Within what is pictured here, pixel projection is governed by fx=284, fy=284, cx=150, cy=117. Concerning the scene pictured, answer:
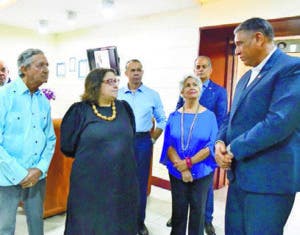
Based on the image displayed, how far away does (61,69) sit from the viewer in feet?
18.6

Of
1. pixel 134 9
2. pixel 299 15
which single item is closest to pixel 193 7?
pixel 134 9

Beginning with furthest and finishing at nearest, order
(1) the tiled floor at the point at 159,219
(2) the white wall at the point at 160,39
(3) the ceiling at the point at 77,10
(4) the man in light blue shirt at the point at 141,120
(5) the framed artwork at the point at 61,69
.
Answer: (5) the framed artwork at the point at 61,69 → (3) the ceiling at the point at 77,10 → (2) the white wall at the point at 160,39 → (1) the tiled floor at the point at 159,219 → (4) the man in light blue shirt at the point at 141,120

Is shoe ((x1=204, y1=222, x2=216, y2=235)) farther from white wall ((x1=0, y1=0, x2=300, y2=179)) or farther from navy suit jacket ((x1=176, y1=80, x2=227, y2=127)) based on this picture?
white wall ((x1=0, y1=0, x2=300, y2=179))

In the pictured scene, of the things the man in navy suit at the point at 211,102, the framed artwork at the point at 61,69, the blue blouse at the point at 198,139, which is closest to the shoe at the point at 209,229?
the man in navy suit at the point at 211,102

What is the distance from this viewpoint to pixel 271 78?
129 centimetres

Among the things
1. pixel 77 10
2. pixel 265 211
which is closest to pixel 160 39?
pixel 77 10

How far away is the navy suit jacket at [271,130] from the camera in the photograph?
1.23 metres

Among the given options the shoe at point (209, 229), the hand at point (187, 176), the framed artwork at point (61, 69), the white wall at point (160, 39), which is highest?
the white wall at point (160, 39)

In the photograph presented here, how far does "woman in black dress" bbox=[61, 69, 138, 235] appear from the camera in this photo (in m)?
1.71

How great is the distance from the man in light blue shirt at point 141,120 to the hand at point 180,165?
523 millimetres

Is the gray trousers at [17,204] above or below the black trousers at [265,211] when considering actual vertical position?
below

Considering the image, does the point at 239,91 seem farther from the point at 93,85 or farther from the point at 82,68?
the point at 82,68

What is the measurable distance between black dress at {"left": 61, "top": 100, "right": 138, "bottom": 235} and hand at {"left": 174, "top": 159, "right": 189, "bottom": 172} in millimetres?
353

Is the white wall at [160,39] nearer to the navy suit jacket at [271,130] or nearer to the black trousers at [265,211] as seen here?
the navy suit jacket at [271,130]
